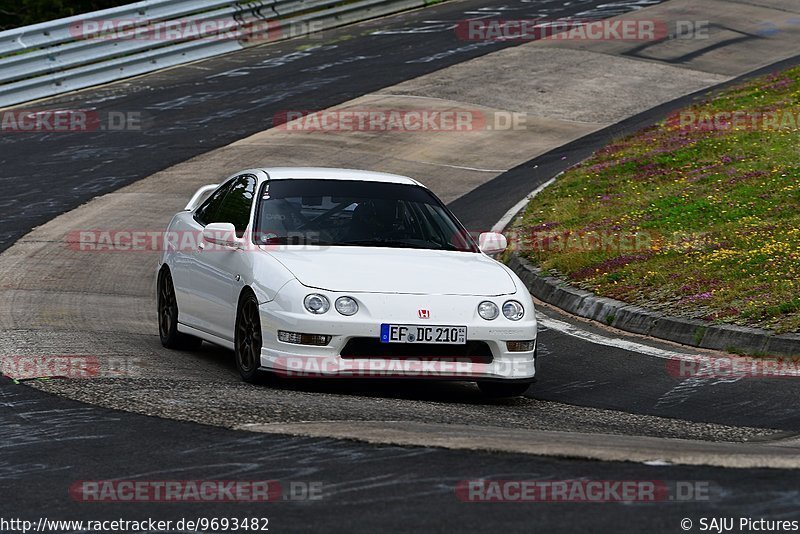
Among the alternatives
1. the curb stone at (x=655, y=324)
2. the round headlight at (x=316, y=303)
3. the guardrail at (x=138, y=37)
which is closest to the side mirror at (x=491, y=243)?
the round headlight at (x=316, y=303)

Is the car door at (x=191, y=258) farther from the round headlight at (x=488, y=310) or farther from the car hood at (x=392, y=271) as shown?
the round headlight at (x=488, y=310)

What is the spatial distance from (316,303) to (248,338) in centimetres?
77

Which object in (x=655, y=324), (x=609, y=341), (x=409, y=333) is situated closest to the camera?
(x=409, y=333)

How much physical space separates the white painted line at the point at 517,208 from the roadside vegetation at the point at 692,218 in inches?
8.9

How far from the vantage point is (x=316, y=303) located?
8508 millimetres

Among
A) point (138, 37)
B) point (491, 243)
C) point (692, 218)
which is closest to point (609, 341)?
point (491, 243)

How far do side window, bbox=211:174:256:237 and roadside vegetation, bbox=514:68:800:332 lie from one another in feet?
11.8

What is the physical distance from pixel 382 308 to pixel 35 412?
213cm

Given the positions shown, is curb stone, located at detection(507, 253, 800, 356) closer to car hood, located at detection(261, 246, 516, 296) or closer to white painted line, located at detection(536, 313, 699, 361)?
white painted line, located at detection(536, 313, 699, 361)

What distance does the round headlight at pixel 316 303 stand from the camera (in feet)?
27.8

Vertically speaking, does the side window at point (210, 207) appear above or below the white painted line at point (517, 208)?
above

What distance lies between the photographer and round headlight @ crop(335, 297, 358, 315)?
27.8ft

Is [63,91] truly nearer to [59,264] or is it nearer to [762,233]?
[59,264]

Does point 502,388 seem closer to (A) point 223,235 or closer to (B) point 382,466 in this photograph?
(A) point 223,235
